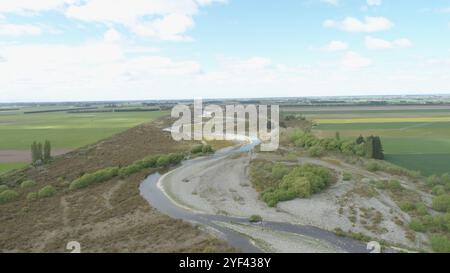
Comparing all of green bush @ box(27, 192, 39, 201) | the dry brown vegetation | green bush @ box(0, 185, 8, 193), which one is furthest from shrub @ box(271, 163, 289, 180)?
green bush @ box(0, 185, 8, 193)

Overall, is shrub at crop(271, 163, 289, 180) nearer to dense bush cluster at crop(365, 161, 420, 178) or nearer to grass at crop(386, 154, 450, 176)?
dense bush cluster at crop(365, 161, 420, 178)

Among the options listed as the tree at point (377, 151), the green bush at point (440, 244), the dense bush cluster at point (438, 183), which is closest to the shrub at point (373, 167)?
the dense bush cluster at point (438, 183)

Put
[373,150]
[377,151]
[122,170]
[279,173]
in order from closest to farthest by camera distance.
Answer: [279,173]
[122,170]
[373,150]
[377,151]

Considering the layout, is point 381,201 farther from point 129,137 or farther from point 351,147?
point 129,137

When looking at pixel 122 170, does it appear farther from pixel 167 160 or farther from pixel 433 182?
pixel 433 182

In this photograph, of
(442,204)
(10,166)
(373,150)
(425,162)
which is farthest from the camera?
(373,150)

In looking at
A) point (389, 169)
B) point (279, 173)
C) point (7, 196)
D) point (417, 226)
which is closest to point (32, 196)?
point (7, 196)
